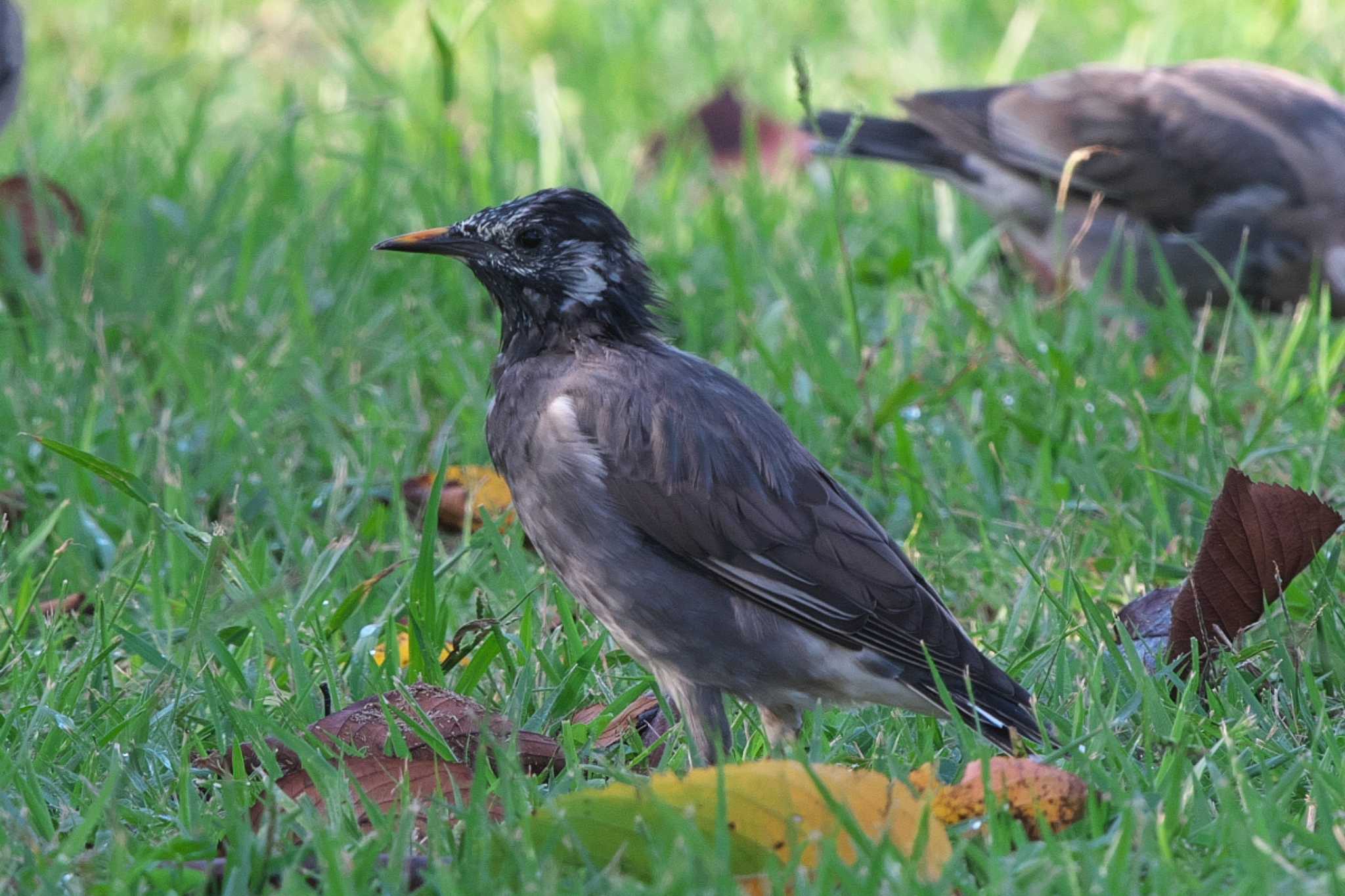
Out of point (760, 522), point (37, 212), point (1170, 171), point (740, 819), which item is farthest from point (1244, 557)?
point (37, 212)

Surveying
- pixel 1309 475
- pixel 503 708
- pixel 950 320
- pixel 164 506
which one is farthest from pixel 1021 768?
pixel 950 320

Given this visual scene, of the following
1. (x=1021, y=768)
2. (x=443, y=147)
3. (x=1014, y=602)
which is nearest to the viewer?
(x=1021, y=768)

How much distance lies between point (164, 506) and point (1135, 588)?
238 centimetres

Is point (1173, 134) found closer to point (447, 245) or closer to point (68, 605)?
point (447, 245)

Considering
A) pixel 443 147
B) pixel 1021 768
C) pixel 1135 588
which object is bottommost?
pixel 1135 588

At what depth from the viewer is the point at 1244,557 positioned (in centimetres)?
359

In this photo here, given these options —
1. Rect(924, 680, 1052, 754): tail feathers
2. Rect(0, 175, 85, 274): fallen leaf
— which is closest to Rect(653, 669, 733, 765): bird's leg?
Rect(924, 680, 1052, 754): tail feathers

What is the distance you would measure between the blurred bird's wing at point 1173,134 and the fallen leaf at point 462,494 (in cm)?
292

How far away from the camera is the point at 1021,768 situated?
285cm

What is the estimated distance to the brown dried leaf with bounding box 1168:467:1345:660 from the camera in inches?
139

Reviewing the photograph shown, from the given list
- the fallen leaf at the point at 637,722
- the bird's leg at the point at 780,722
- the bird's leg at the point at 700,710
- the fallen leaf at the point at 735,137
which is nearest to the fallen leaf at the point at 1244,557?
the bird's leg at the point at 780,722

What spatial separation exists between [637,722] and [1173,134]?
3.87 meters

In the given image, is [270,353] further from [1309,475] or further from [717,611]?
[1309,475]

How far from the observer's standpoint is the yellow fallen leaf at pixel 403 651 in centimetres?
375
